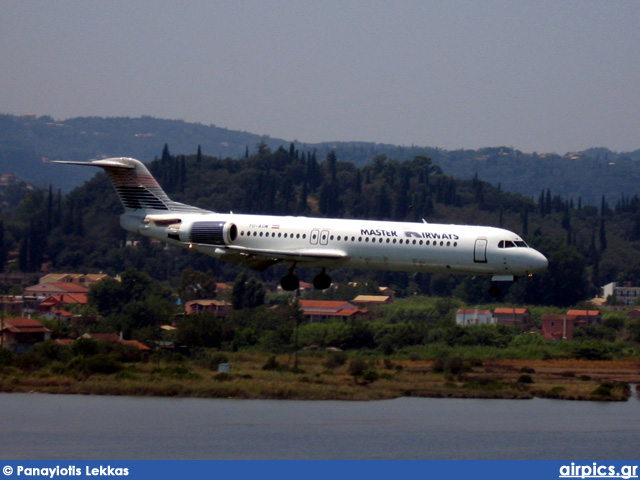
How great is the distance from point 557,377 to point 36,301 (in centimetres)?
6262

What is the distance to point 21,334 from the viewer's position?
92500 millimetres

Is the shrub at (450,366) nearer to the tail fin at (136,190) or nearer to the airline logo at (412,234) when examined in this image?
the tail fin at (136,190)

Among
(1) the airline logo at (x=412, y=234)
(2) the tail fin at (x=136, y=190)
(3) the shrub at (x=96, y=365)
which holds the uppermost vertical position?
(2) the tail fin at (x=136, y=190)

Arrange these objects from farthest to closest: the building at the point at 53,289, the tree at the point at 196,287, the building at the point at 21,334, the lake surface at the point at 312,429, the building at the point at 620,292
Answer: the building at the point at 620,292
the building at the point at 53,289
the tree at the point at 196,287
the building at the point at 21,334
the lake surface at the point at 312,429

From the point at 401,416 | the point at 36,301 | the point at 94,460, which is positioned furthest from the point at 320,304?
the point at 94,460

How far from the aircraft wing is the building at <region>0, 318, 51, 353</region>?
45.9 metres

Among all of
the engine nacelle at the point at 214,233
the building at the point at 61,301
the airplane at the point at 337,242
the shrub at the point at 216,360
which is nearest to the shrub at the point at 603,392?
the shrub at the point at 216,360

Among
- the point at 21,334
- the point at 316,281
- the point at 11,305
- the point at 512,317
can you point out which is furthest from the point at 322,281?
the point at 11,305

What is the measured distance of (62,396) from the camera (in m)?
77.4

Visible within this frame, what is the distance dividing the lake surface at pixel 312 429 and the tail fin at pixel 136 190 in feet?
37.9

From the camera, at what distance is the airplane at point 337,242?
47.4m

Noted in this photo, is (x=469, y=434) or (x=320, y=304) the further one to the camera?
(x=320, y=304)

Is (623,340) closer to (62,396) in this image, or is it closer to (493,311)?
(493,311)

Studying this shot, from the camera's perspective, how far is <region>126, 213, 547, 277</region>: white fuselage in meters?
47.3
